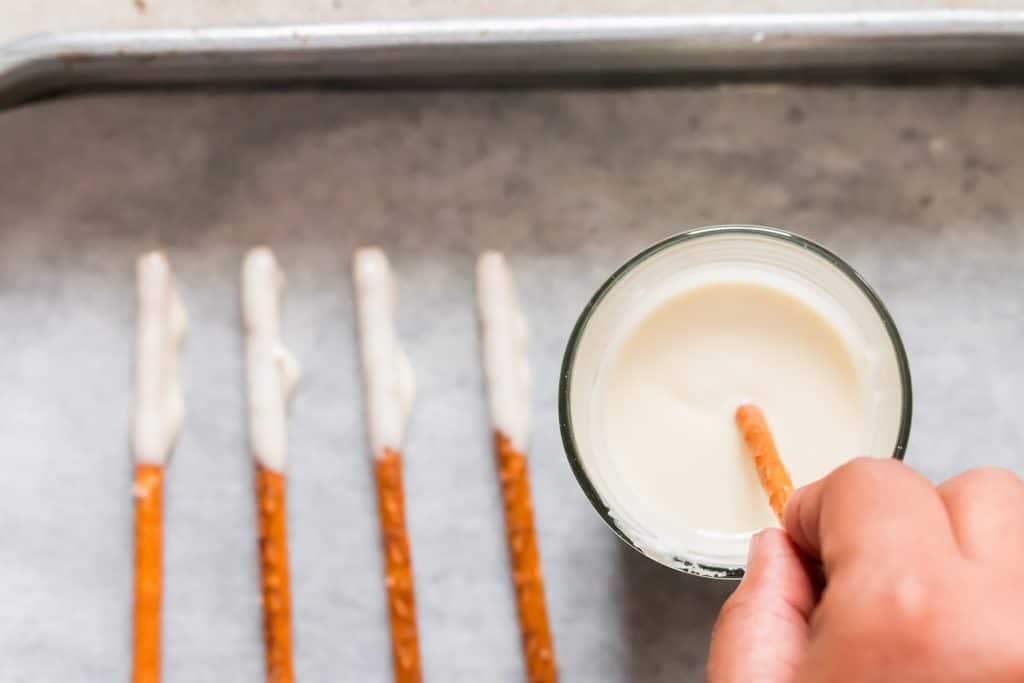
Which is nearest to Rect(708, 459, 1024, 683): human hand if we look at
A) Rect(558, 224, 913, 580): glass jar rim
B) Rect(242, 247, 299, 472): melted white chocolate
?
Rect(558, 224, 913, 580): glass jar rim

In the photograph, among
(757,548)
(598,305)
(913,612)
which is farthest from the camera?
(598,305)

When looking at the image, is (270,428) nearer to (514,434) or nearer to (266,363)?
(266,363)

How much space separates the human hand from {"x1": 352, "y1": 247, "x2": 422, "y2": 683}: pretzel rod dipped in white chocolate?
10.4 inches

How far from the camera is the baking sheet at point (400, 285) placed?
67 centimetres

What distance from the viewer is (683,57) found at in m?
0.66

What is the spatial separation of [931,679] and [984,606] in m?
0.03

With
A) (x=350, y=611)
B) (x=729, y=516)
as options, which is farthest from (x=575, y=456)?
(x=350, y=611)

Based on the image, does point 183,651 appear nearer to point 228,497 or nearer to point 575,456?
point 228,497

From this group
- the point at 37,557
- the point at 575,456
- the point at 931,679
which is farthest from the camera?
the point at 37,557

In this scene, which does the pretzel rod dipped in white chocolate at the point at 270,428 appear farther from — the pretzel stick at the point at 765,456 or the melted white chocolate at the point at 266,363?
the pretzel stick at the point at 765,456

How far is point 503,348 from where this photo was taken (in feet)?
2.20

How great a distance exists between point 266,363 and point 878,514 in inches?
16.1

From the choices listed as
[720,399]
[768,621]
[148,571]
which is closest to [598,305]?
[720,399]

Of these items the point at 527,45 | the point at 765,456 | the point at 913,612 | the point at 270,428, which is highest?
the point at 527,45
